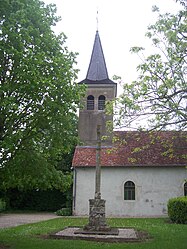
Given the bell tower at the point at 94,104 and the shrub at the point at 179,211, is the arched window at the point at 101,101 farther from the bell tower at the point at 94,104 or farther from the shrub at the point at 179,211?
the shrub at the point at 179,211

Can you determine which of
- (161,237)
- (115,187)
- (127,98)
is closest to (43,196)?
(115,187)

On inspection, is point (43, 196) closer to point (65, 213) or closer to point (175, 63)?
point (65, 213)

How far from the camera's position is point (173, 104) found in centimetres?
953

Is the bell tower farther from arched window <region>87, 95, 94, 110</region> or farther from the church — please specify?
the church

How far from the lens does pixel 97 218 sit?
45.5 feet

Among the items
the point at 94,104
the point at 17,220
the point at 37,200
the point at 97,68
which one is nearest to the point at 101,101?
the point at 94,104

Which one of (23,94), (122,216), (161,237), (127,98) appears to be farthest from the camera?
(122,216)

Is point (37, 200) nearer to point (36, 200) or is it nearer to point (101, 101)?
point (36, 200)

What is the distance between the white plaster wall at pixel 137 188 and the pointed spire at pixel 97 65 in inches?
368

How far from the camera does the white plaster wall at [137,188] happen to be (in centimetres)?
2447

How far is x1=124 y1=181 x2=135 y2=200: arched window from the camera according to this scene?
24969mm

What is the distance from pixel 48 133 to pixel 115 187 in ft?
52.1

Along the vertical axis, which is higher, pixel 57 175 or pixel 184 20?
pixel 184 20

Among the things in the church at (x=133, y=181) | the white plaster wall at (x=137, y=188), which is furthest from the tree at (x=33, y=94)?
the white plaster wall at (x=137, y=188)
